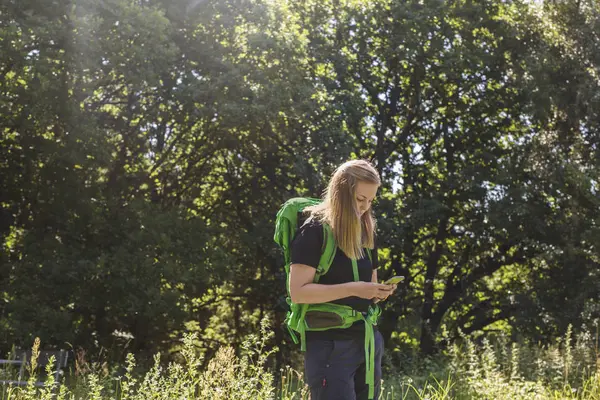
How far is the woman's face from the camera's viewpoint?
3121mm

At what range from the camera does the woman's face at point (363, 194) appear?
3.12 metres

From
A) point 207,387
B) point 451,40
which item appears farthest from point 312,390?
point 451,40

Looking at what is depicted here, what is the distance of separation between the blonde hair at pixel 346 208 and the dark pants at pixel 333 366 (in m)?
0.36

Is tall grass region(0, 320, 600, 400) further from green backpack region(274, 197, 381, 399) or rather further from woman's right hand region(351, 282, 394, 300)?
woman's right hand region(351, 282, 394, 300)

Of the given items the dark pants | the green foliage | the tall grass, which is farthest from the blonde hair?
the green foliage

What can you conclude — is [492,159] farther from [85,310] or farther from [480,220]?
[85,310]

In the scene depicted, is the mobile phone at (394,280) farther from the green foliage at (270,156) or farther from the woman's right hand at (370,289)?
the green foliage at (270,156)

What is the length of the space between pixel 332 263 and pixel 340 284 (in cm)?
10

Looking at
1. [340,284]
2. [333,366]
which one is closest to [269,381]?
[333,366]

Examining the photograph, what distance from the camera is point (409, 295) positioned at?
53.0 feet

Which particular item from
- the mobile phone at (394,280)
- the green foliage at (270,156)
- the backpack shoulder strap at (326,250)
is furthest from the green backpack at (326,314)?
the green foliage at (270,156)

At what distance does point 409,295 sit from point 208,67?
6.37 metres

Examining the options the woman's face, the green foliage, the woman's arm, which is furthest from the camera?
the green foliage

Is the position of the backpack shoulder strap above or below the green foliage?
below
